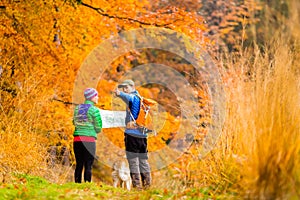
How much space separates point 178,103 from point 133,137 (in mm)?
1678

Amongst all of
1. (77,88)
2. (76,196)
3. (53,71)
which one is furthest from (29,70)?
(76,196)

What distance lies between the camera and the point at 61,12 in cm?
984

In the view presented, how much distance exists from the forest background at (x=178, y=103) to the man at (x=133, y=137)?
12.7 inches

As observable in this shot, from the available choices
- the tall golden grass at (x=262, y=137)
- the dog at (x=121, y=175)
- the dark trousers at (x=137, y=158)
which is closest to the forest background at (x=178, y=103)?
the tall golden grass at (x=262, y=137)

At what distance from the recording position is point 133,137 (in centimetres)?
661

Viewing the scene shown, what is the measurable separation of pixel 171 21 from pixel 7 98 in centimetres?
335

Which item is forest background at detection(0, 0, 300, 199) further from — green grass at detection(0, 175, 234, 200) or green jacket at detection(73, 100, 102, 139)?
green jacket at detection(73, 100, 102, 139)

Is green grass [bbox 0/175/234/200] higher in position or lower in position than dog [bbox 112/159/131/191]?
higher

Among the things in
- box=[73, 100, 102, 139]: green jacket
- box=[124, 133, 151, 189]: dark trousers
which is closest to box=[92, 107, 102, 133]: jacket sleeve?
box=[73, 100, 102, 139]: green jacket

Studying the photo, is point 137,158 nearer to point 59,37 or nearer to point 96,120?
point 96,120

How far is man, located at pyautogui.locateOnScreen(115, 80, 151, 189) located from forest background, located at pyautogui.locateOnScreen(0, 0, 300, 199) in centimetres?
32

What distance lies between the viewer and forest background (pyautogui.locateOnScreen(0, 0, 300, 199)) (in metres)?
4.46

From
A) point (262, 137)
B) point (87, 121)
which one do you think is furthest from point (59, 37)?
point (262, 137)

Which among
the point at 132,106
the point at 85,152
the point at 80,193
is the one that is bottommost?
the point at 80,193
